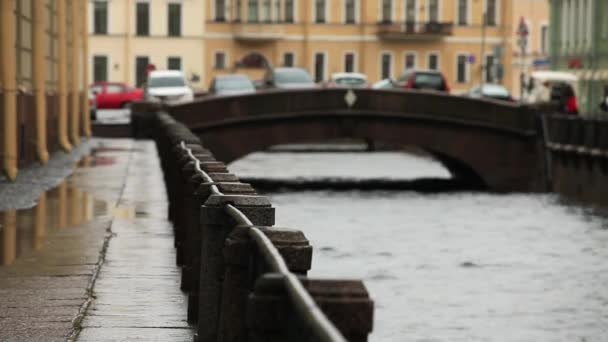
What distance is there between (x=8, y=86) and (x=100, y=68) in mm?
77776

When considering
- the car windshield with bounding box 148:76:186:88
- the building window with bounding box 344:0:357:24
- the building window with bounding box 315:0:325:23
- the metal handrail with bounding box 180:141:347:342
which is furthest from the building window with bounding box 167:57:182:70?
the metal handrail with bounding box 180:141:347:342

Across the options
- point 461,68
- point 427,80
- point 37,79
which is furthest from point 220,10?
point 37,79

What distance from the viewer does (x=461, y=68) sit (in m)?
109

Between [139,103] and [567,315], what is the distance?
979 inches

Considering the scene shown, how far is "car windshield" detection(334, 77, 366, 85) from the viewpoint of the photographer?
7181 cm

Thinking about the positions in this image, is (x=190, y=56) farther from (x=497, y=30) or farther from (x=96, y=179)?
(x=96, y=179)

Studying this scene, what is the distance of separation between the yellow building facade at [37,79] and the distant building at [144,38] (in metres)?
59.5

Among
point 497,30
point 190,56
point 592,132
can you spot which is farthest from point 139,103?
point 497,30

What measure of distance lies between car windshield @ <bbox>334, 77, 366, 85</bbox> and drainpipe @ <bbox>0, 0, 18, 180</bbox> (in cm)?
4936

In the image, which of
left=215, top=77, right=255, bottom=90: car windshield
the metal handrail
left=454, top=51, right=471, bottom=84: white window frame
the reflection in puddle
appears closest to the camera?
the metal handrail

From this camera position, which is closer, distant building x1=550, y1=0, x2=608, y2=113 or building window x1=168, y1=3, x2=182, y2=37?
distant building x1=550, y1=0, x2=608, y2=113

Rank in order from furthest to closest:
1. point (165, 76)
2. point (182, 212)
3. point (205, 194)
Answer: point (165, 76) < point (182, 212) < point (205, 194)

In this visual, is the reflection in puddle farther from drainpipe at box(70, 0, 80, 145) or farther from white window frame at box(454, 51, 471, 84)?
white window frame at box(454, 51, 471, 84)

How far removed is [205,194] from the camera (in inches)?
361
